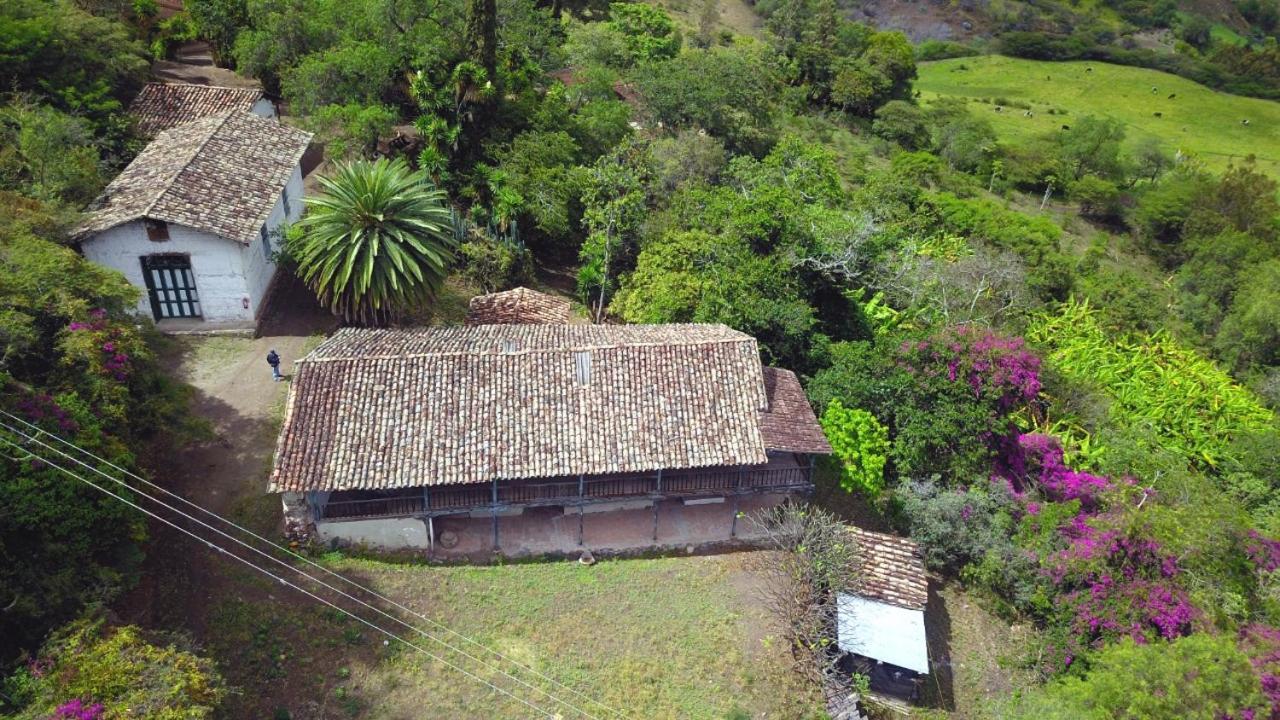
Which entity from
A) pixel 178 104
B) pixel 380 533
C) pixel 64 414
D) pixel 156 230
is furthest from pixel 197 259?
pixel 178 104

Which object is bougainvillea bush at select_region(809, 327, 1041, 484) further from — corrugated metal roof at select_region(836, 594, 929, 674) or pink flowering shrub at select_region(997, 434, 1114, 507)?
corrugated metal roof at select_region(836, 594, 929, 674)

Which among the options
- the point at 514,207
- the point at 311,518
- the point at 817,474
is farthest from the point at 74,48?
the point at 817,474

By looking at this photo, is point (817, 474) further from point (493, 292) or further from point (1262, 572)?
point (493, 292)

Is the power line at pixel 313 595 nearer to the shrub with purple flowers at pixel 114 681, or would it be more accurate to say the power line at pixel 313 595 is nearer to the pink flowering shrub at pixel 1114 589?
the shrub with purple flowers at pixel 114 681

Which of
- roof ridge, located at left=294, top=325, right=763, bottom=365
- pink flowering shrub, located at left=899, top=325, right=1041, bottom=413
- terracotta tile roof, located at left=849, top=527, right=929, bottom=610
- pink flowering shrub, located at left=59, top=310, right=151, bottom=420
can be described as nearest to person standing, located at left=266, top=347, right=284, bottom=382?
roof ridge, located at left=294, top=325, right=763, bottom=365

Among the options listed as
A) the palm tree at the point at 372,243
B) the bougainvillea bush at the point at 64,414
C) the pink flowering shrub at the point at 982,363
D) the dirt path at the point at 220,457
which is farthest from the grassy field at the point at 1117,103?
the bougainvillea bush at the point at 64,414

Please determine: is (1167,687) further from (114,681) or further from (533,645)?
(114,681)
